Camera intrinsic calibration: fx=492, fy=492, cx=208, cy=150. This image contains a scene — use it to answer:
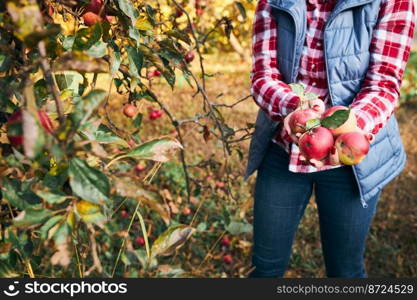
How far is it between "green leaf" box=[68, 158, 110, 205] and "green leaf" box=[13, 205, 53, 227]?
86 mm

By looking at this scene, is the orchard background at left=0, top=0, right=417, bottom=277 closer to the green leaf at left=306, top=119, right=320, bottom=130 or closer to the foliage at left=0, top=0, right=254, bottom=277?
the foliage at left=0, top=0, right=254, bottom=277

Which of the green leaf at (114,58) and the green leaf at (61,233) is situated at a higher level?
the green leaf at (114,58)

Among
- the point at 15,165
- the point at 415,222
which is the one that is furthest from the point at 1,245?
the point at 415,222

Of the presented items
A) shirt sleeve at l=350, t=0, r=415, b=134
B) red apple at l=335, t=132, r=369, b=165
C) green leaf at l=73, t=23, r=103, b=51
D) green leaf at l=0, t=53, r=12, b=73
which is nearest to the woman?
shirt sleeve at l=350, t=0, r=415, b=134

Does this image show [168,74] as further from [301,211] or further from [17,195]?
[301,211]

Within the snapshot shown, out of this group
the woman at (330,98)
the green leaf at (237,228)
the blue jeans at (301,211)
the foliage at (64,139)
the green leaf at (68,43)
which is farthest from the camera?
the green leaf at (237,228)

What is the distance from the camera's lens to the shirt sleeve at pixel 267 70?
1397 millimetres

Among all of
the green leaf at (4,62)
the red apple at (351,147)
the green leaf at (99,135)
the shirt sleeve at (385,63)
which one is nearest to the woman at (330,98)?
the shirt sleeve at (385,63)

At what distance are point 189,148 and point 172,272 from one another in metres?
2.56

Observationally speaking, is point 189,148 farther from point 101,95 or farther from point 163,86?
point 101,95

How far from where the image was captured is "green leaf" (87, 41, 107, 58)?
80cm

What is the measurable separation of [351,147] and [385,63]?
1.26 feet

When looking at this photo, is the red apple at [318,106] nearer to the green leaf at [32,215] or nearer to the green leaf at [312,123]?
the green leaf at [312,123]

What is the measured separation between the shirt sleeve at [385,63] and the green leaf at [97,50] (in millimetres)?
722
